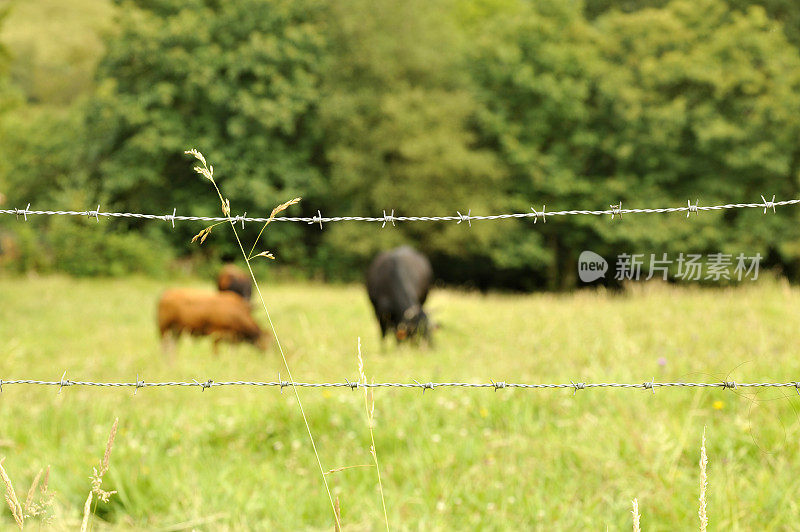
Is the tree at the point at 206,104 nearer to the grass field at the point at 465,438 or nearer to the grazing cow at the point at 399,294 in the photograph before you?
the grazing cow at the point at 399,294

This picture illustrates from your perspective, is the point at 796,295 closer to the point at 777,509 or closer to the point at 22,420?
the point at 777,509

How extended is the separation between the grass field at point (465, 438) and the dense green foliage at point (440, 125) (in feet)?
48.0

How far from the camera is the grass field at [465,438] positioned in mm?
3447

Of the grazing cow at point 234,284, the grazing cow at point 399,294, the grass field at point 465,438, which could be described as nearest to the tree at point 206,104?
the grazing cow at point 234,284

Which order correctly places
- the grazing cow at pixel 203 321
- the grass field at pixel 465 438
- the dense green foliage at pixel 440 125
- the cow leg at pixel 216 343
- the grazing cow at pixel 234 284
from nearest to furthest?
the grass field at pixel 465 438
the cow leg at pixel 216 343
the grazing cow at pixel 203 321
the grazing cow at pixel 234 284
the dense green foliage at pixel 440 125

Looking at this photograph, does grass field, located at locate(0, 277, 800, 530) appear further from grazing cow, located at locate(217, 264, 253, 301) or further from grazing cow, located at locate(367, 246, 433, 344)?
grazing cow, located at locate(217, 264, 253, 301)

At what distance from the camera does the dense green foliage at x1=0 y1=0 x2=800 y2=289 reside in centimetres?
2136

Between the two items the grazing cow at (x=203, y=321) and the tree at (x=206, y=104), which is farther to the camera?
the tree at (x=206, y=104)

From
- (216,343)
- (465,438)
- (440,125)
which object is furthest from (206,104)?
(465,438)

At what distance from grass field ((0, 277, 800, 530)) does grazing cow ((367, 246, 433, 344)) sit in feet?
2.96

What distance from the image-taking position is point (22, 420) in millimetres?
4977

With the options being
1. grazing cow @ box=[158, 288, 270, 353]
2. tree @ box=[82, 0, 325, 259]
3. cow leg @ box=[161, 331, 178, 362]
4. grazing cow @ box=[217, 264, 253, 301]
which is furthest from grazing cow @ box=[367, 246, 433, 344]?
tree @ box=[82, 0, 325, 259]

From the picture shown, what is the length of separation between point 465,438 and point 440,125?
1963cm

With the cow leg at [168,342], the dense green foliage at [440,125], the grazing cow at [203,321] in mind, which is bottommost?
the cow leg at [168,342]
